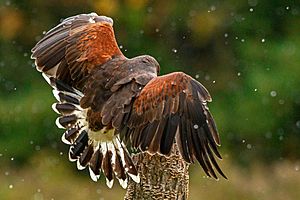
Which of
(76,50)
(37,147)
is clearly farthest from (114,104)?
(37,147)

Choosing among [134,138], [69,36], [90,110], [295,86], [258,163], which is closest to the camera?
[134,138]

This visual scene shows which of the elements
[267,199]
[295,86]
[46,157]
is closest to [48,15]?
[46,157]

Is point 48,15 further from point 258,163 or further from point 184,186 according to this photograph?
point 184,186

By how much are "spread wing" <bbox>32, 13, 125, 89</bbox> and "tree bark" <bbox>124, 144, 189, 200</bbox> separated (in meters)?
1.60

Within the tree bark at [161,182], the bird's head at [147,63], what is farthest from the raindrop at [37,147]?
the tree bark at [161,182]

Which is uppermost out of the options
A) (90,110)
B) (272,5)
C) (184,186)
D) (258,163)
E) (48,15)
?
(272,5)

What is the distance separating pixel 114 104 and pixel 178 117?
20.7 inches

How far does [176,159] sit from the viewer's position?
7.27 metres

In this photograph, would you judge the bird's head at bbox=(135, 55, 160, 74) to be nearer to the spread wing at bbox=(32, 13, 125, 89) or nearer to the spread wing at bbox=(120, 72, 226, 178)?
the spread wing at bbox=(32, 13, 125, 89)

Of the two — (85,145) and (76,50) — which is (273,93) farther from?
(85,145)

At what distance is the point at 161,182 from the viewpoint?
6.99m

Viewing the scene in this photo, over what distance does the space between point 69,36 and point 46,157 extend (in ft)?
23.1

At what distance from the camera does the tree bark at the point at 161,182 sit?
698cm

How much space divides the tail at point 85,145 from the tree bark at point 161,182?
0.57 metres
